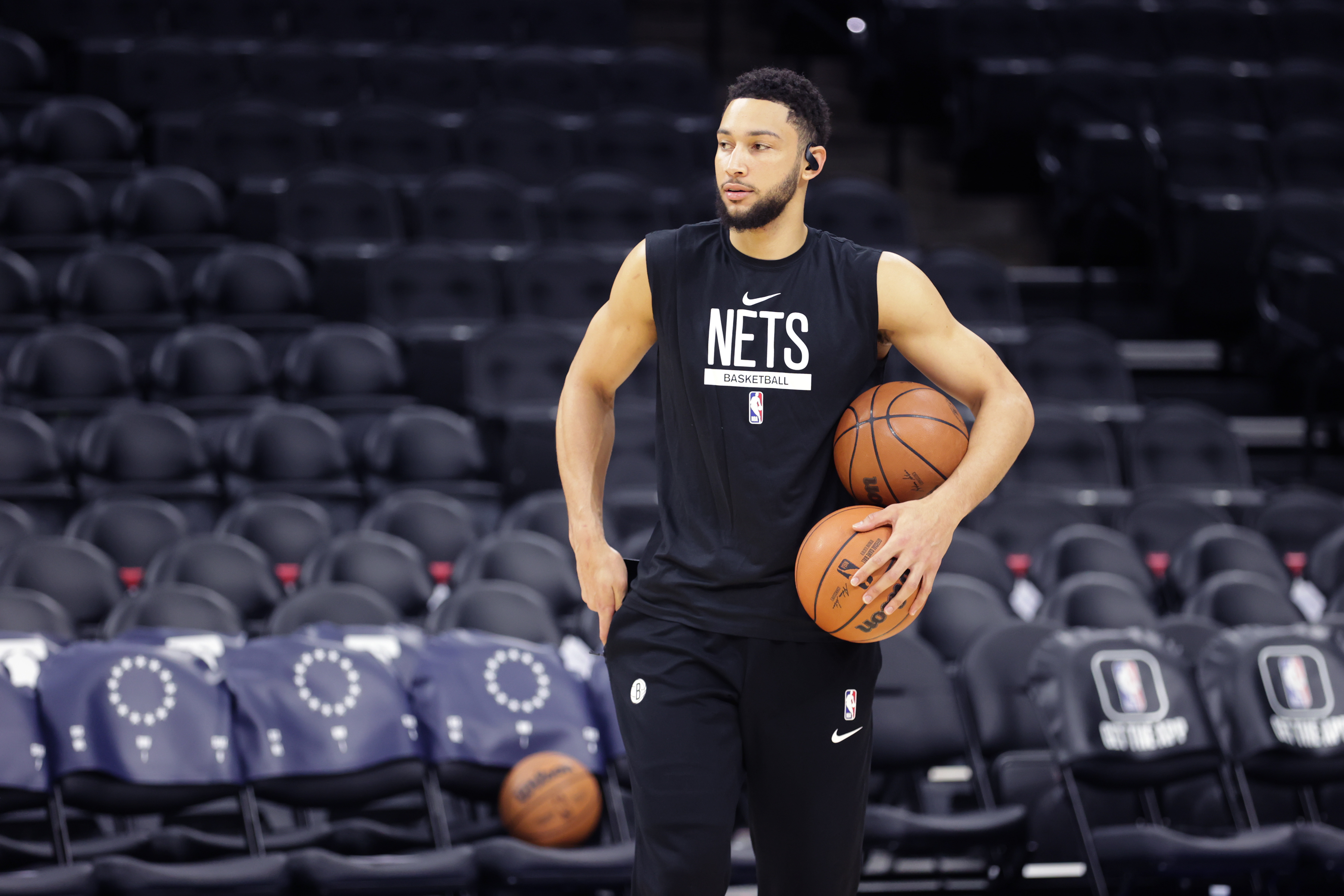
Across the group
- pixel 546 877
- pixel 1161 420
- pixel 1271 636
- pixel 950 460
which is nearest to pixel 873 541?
pixel 950 460

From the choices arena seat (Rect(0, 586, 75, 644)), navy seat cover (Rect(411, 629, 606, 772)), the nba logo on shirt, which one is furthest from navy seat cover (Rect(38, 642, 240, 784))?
the nba logo on shirt

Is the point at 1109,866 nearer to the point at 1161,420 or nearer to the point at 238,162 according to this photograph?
the point at 1161,420

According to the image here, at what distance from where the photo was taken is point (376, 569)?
511cm

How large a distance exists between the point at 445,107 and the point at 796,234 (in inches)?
288

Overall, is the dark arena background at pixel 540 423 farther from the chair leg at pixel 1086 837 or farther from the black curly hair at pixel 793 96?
the black curly hair at pixel 793 96

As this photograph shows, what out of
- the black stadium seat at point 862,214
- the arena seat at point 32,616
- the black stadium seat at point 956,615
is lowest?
the black stadium seat at point 956,615

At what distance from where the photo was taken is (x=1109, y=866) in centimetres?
411

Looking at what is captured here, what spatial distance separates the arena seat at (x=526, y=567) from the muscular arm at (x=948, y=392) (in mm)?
2831

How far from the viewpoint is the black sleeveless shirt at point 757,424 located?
244 centimetres

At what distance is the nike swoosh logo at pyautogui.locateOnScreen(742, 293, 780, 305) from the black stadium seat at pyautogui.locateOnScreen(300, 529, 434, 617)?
288cm

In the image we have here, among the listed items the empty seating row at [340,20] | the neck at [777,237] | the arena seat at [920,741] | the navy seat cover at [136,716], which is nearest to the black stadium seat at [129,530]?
the navy seat cover at [136,716]

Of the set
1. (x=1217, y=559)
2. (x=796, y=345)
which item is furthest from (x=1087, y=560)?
(x=796, y=345)

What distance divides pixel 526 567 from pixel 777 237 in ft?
9.45

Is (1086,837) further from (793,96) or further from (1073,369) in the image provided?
(1073,369)
